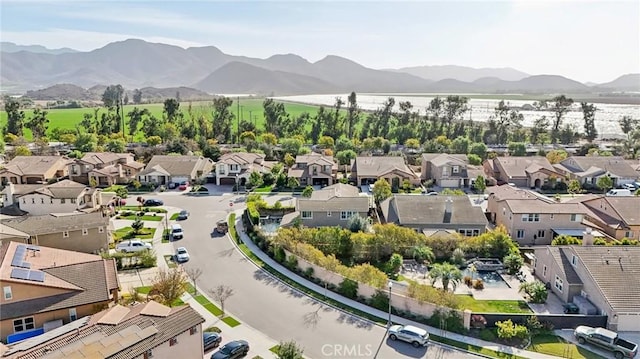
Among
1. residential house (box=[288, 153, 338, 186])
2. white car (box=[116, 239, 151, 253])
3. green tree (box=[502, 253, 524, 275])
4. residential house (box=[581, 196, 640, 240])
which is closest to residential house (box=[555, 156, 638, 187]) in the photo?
residential house (box=[581, 196, 640, 240])

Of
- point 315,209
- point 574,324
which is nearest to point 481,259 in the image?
point 574,324

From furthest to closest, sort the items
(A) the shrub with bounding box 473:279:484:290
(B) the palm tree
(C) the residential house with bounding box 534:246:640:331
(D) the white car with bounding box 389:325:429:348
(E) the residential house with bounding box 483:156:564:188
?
(E) the residential house with bounding box 483:156:564:188 → (A) the shrub with bounding box 473:279:484:290 → (B) the palm tree → (C) the residential house with bounding box 534:246:640:331 → (D) the white car with bounding box 389:325:429:348

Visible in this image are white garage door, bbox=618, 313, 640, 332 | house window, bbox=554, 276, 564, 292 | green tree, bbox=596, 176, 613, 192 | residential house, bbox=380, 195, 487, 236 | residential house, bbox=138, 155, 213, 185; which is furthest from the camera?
residential house, bbox=138, 155, 213, 185

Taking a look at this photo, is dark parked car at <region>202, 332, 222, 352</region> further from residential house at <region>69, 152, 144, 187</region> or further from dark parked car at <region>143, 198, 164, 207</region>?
residential house at <region>69, 152, 144, 187</region>

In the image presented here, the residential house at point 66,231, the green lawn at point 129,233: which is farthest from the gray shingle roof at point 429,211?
the residential house at point 66,231

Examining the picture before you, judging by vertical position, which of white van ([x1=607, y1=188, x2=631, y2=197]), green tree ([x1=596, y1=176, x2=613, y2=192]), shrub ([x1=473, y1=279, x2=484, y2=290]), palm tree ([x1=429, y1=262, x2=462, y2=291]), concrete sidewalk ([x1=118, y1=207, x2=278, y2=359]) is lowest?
concrete sidewalk ([x1=118, y1=207, x2=278, y2=359])

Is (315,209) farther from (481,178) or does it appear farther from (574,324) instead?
(481,178)

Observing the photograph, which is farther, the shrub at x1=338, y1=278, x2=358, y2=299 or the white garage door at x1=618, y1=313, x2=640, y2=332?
the shrub at x1=338, y1=278, x2=358, y2=299
